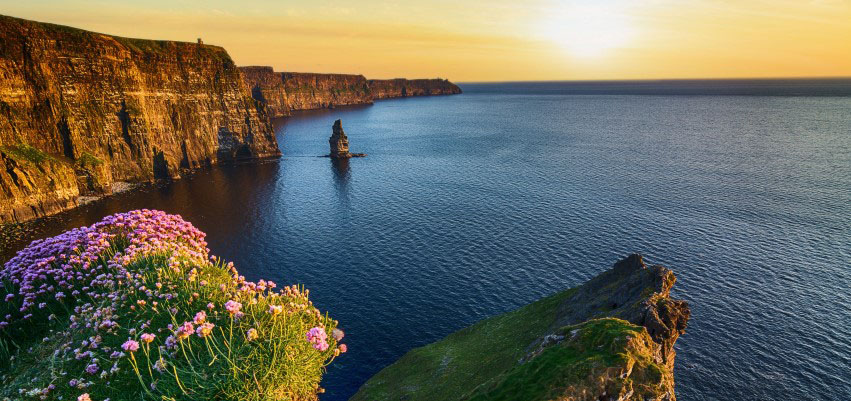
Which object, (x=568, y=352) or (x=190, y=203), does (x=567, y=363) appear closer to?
(x=568, y=352)

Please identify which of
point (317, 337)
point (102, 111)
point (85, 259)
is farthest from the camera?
point (102, 111)

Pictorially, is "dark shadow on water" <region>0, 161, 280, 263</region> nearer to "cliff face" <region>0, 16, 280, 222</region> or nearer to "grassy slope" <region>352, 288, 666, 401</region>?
"cliff face" <region>0, 16, 280, 222</region>

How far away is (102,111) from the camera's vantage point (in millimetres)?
97375

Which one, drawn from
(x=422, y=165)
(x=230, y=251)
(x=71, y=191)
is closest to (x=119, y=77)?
(x=71, y=191)

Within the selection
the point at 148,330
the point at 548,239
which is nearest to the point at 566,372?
the point at 148,330

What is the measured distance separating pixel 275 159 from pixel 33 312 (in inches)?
5209

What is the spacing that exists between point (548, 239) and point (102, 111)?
106468mm

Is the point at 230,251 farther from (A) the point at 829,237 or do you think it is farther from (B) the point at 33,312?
(A) the point at 829,237

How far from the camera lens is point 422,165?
453 ft

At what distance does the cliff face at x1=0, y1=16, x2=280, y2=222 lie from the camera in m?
79.4

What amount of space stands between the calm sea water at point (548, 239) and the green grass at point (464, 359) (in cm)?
321

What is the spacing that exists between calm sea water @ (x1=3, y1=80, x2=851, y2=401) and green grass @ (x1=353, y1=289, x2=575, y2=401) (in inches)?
127

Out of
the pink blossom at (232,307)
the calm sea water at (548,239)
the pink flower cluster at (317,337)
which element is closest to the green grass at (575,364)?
the pink flower cluster at (317,337)

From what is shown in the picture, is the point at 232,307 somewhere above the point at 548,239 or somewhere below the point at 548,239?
above
